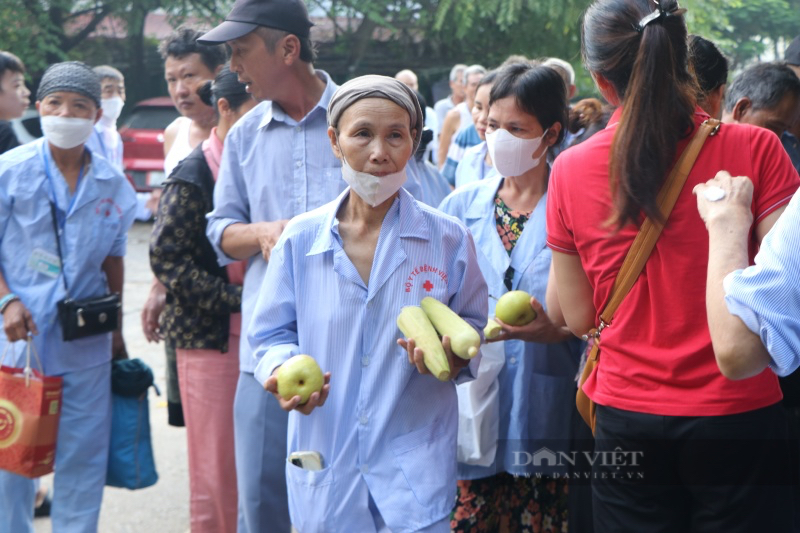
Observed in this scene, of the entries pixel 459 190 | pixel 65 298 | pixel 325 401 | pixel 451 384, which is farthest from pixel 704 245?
pixel 65 298

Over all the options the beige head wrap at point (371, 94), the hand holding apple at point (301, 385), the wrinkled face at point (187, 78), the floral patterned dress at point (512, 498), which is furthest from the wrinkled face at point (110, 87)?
the hand holding apple at point (301, 385)

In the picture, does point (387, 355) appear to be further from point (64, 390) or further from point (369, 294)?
point (64, 390)

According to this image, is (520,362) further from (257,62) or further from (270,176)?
(257,62)

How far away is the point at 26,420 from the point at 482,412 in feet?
6.51

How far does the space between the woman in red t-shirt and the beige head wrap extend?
1.78ft

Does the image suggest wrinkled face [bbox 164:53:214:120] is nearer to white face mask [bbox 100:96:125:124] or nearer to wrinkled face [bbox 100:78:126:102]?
white face mask [bbox 100:96:125:124]

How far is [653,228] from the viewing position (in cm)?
240

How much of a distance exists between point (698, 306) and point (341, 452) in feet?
3.54

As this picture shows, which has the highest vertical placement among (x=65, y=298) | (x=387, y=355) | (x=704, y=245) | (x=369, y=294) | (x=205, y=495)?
(x=704, y=245)

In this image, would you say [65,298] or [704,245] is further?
[65,298]

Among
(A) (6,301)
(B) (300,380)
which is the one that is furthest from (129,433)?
(B) (300,380)

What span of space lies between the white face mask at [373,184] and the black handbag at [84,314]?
6.31 feet

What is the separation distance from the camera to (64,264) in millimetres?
4227

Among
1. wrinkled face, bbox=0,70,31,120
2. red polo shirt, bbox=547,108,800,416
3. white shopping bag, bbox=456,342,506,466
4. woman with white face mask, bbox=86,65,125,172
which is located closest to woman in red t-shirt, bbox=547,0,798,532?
red polo shirt, bbox=547,108,800,416
